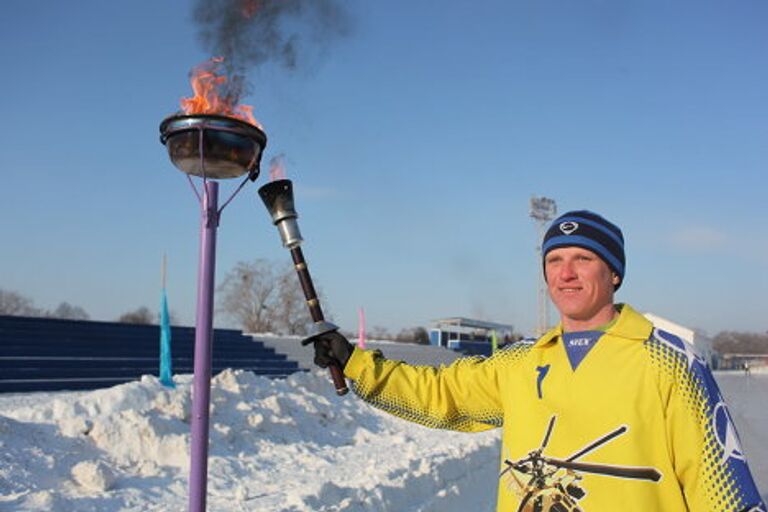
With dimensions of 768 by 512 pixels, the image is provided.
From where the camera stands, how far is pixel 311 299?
2.96 meters

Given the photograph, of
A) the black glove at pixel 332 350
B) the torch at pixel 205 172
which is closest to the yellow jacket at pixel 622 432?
the black glove at pixel 332 350

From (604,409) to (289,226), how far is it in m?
1.55

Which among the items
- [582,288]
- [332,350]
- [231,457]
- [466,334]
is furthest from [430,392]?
[466,334]

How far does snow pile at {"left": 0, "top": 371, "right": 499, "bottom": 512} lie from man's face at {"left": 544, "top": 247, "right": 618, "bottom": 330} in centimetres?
420

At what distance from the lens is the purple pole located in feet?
13.3

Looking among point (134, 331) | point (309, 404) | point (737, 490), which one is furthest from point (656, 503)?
point (134, 331)

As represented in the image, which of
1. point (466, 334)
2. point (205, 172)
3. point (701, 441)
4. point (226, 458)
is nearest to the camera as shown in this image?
point (701, 441)

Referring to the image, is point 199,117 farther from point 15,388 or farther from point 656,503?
point 15,388

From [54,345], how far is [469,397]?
491 inches

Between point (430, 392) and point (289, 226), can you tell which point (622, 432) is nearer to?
point (430, 392)

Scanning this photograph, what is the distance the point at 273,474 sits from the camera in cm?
752

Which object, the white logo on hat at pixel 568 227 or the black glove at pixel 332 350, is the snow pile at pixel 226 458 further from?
the white logo on hat at pixel 568 227

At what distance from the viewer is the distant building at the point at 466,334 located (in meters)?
42.7

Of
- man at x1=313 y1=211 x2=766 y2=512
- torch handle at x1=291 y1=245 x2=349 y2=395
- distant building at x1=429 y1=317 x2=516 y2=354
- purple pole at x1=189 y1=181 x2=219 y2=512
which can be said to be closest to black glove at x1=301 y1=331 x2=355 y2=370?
torch handle at x1=291 y1=245 x2=349 y2=395
